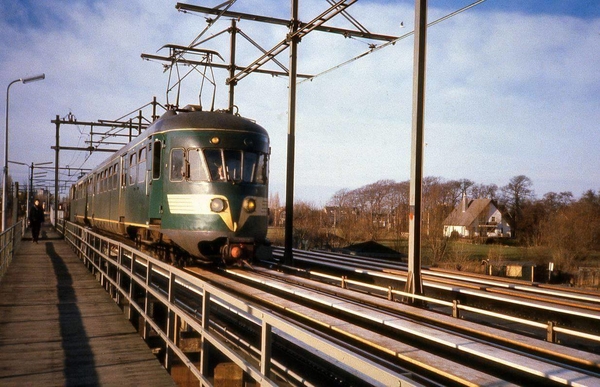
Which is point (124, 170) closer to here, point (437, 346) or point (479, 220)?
Answer: point (437, 346)

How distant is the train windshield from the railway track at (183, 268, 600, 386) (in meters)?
3.41

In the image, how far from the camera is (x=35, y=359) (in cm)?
740

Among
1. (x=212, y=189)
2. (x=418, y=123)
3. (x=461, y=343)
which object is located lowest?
(x=461, y=343)

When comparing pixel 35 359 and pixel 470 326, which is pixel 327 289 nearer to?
pixel 470 326

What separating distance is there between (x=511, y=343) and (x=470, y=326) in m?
0.84

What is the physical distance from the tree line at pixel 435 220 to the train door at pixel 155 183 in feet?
70.5

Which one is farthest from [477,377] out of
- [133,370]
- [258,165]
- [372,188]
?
[372,188]

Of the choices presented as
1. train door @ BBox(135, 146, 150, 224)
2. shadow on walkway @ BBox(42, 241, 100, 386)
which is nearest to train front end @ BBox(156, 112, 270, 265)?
train door @ BBox(135, 146, 150, 224)

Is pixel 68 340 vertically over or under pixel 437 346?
under

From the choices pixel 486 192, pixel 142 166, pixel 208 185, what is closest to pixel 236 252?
pixel 208 185

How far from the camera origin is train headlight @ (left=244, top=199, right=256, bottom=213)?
12906mm

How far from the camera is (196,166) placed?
12828 mm

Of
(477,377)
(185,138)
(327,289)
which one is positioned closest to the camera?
(477,377)

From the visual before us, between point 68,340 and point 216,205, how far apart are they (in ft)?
15.8
